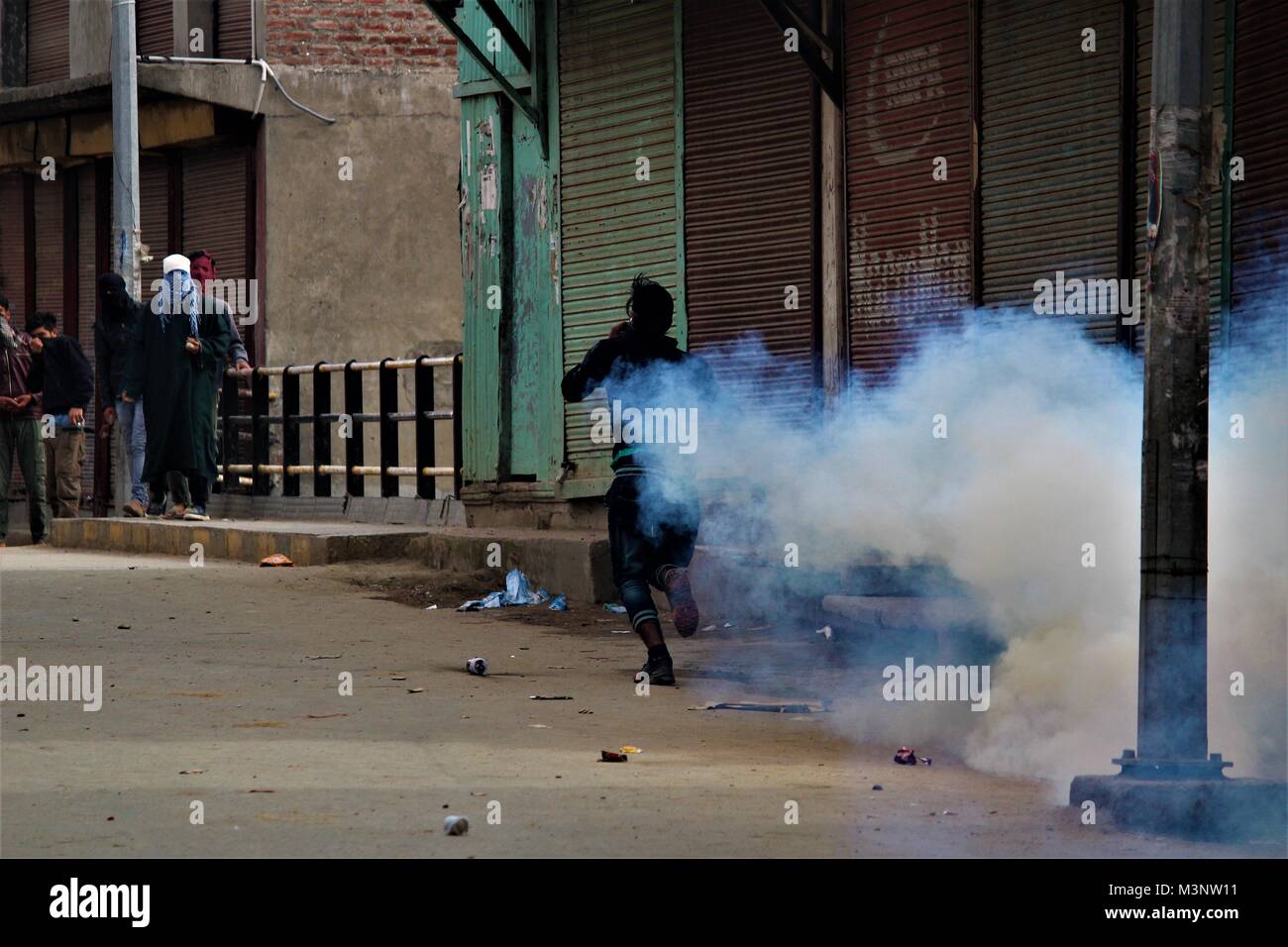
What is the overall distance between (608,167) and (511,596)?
3128mm

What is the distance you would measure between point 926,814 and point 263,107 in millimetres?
16954

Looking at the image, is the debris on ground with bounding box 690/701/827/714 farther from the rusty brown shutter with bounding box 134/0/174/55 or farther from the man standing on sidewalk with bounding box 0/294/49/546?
the rusty brown shutter with bounding box 134/0/174/55

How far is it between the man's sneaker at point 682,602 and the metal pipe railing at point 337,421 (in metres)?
6.43

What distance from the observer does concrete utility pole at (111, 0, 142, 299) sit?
17016 mm

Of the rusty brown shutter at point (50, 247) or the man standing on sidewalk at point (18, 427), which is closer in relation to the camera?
the man standing on sidewalk at point (18, 427)

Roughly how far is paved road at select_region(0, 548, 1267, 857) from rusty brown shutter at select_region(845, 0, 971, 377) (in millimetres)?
2182

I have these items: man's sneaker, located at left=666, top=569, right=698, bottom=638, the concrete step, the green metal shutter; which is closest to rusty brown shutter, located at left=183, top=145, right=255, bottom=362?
the concrete step

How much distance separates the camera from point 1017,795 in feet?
19.5

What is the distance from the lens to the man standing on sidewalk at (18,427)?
1647 centimetres

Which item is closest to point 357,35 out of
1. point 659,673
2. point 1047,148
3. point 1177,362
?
point 1047,148

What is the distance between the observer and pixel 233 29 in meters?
21.3

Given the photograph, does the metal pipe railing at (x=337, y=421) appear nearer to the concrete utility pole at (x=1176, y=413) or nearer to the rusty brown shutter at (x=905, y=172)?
the rusty brown shutter at (x=905, y=172)

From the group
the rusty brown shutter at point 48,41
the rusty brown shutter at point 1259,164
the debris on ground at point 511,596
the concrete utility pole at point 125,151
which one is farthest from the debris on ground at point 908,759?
the rusty brown shutter at point 48,41

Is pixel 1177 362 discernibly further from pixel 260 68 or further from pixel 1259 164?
pixel 260 68
